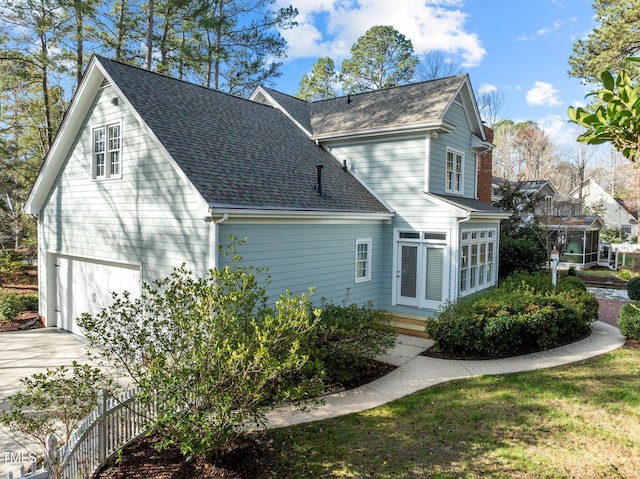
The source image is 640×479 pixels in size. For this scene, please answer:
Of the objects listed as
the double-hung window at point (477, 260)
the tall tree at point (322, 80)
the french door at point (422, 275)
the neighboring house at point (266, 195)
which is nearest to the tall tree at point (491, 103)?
the tall tree at point (322, 80)

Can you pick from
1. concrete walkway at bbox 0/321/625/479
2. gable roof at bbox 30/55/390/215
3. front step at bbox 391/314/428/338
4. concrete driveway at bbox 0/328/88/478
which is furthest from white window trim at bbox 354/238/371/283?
concrete driveway at bbox 0/328/88/478

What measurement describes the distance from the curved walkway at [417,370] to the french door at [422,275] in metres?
1.82

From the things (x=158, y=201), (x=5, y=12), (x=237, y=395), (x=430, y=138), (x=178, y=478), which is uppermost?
(x=5, y=12)

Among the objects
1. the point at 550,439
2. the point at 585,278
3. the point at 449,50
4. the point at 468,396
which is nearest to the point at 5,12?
the point at 468,396

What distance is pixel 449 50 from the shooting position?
33781 millimetres

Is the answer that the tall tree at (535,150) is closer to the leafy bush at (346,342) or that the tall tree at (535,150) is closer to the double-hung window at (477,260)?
the double-hung window at (477,260)

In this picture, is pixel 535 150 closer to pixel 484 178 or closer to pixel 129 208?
pixel 484 178

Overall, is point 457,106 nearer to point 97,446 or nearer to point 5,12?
point 97,446

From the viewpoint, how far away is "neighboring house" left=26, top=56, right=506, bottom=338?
30.6ft

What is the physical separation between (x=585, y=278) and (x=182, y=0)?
86.2 ft

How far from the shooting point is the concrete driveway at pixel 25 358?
5.95 m

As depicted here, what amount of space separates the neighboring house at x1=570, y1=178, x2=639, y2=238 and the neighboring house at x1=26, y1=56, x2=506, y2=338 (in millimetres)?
36341

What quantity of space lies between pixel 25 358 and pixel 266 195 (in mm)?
7041

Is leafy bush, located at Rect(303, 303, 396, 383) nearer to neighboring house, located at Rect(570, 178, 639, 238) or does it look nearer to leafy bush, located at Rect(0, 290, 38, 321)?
leafy bush, located at Rect(0, 290, 38, 321)
